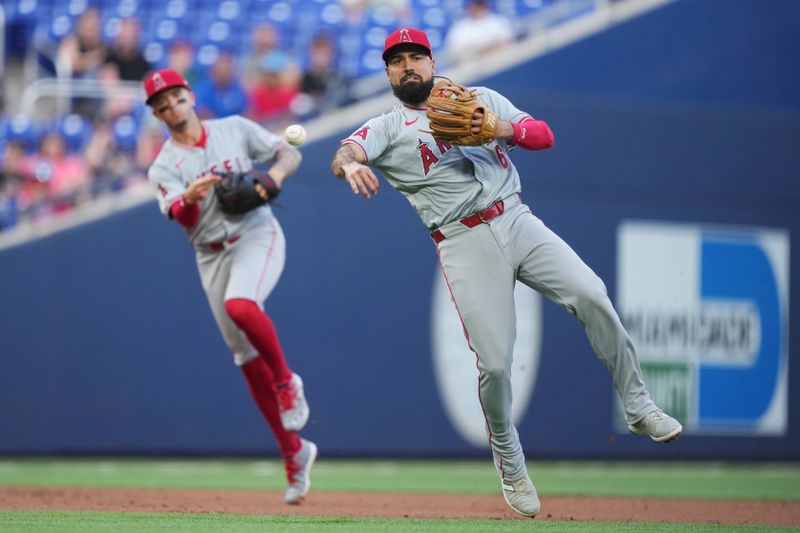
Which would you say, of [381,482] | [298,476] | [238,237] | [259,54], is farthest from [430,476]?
[259,54]

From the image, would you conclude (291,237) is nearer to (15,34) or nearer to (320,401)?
(320,401)

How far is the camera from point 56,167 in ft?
33.7

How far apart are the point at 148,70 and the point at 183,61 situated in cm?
33

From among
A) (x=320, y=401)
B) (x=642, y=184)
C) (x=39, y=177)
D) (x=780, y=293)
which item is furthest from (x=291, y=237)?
(x=780, y=293)

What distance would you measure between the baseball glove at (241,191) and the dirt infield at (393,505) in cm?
158

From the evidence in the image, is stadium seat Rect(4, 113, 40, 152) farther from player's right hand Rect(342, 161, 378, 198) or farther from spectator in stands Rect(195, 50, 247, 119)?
player's right hand Rect(342, 161, 378, 198)

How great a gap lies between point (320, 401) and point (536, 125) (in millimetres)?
5189

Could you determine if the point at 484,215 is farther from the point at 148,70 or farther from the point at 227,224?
the point at 148,70

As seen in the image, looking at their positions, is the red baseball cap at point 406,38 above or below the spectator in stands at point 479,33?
below

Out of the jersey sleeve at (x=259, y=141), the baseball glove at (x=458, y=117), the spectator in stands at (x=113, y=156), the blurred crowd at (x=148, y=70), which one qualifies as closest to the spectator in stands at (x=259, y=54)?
the blurred crowd at (x=148, y=70)

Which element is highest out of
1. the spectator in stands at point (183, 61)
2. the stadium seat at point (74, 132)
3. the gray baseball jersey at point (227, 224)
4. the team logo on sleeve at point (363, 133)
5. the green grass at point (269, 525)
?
the spectator in stands at point (183, 61)

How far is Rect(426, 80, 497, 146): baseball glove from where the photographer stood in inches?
213

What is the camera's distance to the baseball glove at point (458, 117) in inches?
213

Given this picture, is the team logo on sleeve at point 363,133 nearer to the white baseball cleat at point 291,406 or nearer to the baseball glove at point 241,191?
the baseball glove at point 241,191
